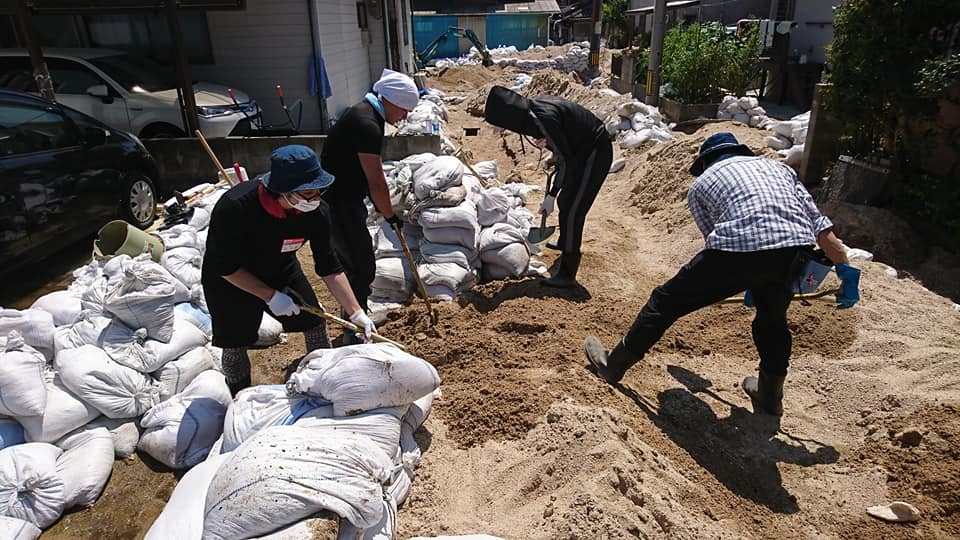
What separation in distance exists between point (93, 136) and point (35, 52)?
2327mm

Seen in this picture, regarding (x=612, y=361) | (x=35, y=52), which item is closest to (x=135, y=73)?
(x=35, y=52)

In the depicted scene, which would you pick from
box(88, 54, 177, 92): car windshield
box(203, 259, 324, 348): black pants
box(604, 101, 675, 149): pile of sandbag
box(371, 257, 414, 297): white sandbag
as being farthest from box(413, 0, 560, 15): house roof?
box(203, 259, 324, 348): black pants

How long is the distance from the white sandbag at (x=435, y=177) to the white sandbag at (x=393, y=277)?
0.62 m

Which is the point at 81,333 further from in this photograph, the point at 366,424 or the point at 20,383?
the point at 366,424

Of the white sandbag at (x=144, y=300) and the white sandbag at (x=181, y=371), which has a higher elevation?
the white sandbag at (x=144, y=300)

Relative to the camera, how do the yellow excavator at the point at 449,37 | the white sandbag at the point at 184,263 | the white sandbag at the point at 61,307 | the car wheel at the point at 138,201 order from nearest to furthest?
1. the white sandbag at the point at 61,307
2. the white sandbag at the point at 184,263
3. the car wheel at the point at 138,201
4. the yellow excavator at the point at 449,37

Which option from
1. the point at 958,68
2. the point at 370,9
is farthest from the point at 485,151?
the point at 958,68

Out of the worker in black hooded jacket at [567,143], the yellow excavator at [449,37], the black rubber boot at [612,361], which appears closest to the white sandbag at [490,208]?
the worker in black hooded jacket at [567,143]

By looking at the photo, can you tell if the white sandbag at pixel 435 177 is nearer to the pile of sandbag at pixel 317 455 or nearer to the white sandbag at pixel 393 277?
the white sandbag at pixel 393 277

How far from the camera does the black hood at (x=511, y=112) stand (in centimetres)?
427

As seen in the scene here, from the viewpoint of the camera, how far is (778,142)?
6.75 metres

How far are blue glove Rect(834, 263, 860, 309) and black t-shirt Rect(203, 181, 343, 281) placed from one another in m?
2.52

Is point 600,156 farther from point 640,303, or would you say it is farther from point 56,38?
point 56,38

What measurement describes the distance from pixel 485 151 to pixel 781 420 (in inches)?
311
